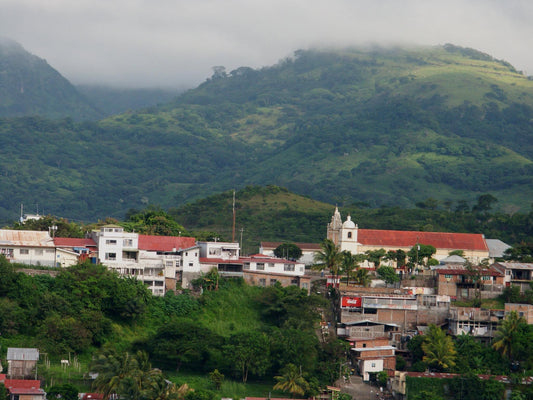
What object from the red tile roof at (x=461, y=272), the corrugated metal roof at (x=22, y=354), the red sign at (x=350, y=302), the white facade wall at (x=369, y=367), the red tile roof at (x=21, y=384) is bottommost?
the red tile roof at (x=21, y=384)

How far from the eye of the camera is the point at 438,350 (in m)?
58.8

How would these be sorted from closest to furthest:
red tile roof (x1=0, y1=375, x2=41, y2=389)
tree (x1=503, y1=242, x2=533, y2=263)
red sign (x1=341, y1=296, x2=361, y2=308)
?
1. red tile roof (x1=0, y1=375, x2=41, y2=389)
2. red sign (x1=341, y1=296, x2=361, y2=308)
3. tree (x1=503, y1=242, x2=533, y2=263)

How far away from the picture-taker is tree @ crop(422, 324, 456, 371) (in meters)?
58.4

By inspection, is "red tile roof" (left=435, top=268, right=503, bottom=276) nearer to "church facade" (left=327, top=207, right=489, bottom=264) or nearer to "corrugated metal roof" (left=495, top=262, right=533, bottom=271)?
"corrugated metal roof" (left=495, top=262, right=533, bottom=271)

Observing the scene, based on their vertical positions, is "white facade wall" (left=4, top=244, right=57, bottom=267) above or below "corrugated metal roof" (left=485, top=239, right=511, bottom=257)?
below

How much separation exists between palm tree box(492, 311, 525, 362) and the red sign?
961cm

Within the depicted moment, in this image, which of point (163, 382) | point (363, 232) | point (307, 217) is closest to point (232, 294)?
point (163, 382)

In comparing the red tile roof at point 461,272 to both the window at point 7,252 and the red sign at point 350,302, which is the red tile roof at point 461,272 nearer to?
the red sign at point 350,302

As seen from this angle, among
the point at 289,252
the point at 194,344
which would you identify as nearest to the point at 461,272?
the point at 289,252

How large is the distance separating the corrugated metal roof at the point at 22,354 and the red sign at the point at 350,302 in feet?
71.0

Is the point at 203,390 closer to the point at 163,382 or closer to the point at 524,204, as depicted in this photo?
the point at 163,382

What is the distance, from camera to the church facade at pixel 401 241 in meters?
87.1

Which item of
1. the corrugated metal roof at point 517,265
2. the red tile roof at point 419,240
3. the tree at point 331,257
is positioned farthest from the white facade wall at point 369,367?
the red tile roof at point 419,240

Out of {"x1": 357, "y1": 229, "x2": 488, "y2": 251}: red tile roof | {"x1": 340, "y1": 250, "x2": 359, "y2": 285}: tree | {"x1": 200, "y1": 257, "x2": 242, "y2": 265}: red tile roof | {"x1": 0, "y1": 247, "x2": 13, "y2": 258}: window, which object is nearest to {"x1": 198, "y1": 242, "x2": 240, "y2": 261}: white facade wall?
{"x1": 200, "y1": 257, "x2": 242, "y2": 265}: red tile roof
